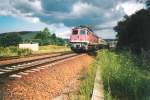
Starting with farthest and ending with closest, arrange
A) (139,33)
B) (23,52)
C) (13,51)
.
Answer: (139,33) → (23,52) → (13,51)

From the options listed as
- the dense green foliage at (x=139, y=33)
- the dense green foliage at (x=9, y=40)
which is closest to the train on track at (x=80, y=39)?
the dense green foliage at (x=139, y=33)

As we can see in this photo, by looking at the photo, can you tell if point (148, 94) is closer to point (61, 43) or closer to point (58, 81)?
point (58, 81)

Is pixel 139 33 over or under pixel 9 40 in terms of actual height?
over

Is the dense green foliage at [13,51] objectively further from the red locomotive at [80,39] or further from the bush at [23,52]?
the red locomotive at [80,39]

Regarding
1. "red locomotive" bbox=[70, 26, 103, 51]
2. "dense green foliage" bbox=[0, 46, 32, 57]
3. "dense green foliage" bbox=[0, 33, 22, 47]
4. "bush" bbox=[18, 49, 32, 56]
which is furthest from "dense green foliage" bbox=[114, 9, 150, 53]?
"dense green foliage" bbox=[0, 33, 22, 47]

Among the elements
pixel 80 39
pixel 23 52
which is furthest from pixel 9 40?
pixel 23 52

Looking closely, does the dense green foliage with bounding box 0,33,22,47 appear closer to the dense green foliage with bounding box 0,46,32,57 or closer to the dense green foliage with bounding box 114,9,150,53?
the dense green foliage with bounding box 0,46,32,57

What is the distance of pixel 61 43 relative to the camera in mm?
81000

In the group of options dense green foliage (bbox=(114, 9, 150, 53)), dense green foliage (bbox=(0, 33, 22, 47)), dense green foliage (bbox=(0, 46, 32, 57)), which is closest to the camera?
dense green foliage (bbox=(0, 46, 32, 57))

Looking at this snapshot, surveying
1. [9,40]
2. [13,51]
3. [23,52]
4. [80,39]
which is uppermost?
[80,39]

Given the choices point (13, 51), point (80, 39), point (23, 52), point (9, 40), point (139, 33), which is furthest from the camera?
point (9, 40)

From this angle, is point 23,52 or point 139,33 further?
point 139,33

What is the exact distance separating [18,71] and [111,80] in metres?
5.33

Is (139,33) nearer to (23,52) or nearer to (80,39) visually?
(80,39)
